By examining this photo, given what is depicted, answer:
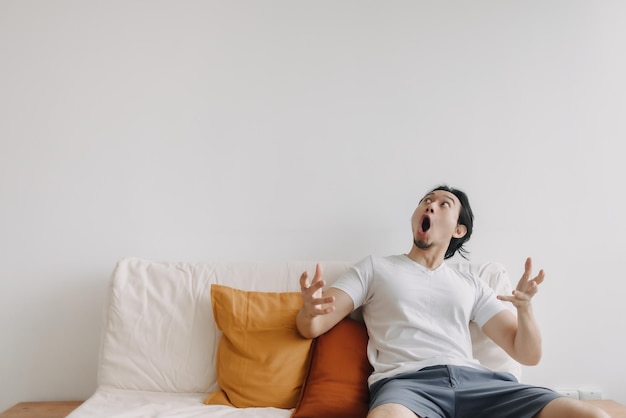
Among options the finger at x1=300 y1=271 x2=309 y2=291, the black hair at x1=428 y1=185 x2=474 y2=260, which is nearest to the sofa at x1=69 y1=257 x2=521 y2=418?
the black hair at x1=428 y1=185 x2=474 y2=260

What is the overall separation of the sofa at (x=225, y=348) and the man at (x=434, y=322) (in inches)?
3.0

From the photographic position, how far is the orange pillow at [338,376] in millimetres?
1696

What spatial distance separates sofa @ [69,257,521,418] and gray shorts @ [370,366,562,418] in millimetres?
166

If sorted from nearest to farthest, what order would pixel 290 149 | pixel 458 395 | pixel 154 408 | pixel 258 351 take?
1. pixel 458 395
2. pixel 154 408
3. pixel 258 351
4. pixel 290 149

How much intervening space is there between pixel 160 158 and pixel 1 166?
0.66 metres

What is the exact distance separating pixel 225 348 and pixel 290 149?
2.87 ft

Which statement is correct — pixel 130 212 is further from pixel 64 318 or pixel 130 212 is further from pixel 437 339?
pixel 437 339

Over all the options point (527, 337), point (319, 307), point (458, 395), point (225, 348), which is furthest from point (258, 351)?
point (527, 337)

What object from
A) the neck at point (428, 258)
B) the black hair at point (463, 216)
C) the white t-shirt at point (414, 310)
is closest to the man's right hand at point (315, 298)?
the white t-shirt at point (414, 310)

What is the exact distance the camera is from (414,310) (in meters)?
1.90

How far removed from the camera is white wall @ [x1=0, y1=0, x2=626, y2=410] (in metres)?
2.29

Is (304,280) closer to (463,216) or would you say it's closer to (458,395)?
(458,395)

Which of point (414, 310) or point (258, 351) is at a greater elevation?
point (414, 310)

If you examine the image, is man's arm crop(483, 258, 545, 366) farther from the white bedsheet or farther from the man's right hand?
the white bedsheet
